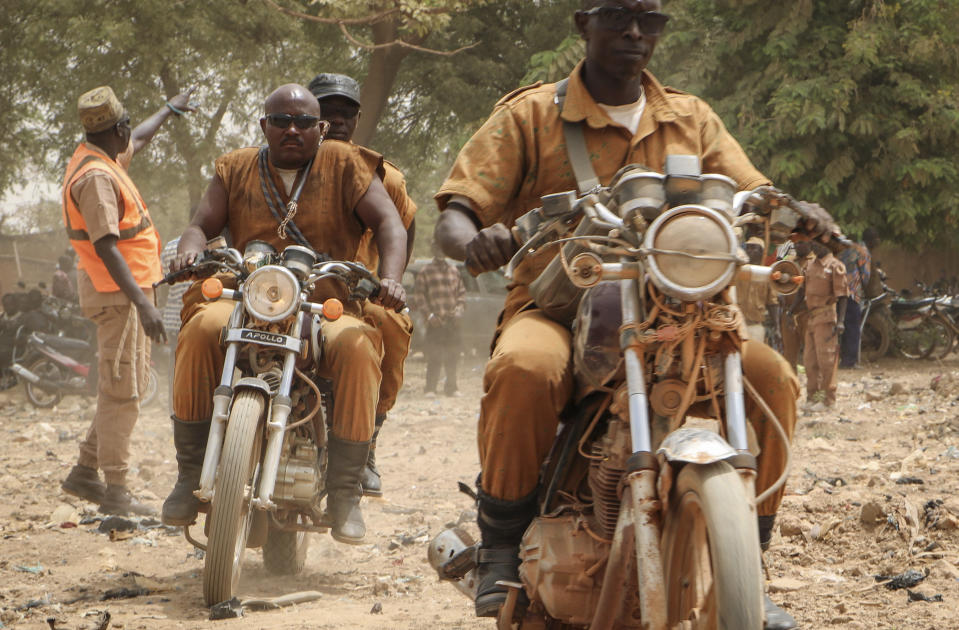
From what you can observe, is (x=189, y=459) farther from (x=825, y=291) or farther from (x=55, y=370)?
(x=55, y=370)

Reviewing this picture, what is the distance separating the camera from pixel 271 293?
14.3 ft

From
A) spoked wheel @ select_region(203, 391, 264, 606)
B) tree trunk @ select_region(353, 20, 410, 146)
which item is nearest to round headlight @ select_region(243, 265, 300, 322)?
spoked wheel @ select_region(203, 391, 264, 606)

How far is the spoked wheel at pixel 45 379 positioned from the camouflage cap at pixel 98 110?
7410 mm

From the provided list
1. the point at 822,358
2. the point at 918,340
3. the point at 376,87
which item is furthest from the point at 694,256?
the point at 918,340

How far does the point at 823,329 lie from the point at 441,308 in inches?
187

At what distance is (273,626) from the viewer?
4.09m

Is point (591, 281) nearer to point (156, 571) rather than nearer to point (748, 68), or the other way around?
point (156, 571)

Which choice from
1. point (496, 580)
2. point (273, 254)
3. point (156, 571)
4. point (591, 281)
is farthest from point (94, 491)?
point (591, 281)

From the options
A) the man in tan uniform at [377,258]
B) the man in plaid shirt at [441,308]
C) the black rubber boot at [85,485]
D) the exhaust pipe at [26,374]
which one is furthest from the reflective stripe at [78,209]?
the man in plaid shirt at [441,308]

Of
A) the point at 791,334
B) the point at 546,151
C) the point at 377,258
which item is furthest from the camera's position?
the point at 791,334

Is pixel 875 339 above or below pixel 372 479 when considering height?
above

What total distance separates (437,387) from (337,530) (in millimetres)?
10531

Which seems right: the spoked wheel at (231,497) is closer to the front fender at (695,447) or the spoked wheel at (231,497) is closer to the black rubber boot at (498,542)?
the black rubber boot at (498,542)

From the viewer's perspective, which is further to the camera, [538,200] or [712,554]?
[538,200]
